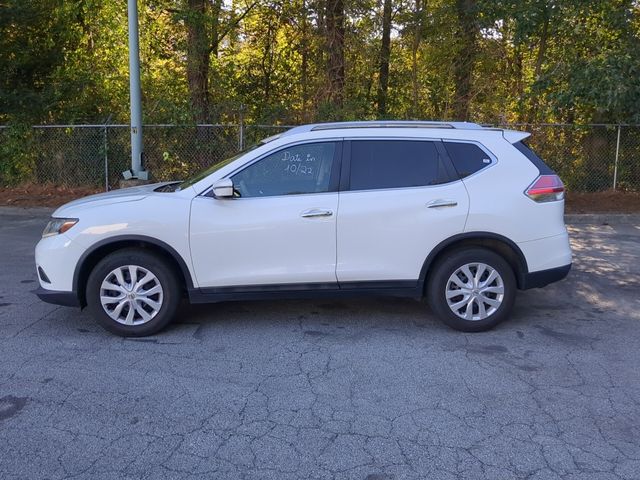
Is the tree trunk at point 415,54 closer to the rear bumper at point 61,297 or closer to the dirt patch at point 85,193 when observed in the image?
the dirt patch at point 85,193

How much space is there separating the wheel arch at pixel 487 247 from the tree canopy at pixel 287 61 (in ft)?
28.3

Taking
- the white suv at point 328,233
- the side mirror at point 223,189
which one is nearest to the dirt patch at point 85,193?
the white suv at point 328,233

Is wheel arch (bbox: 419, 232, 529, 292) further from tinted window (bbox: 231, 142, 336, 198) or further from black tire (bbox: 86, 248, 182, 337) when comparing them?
black tire (bbox: 86, 248, 182, 337)

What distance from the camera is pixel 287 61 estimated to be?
16.0 meters

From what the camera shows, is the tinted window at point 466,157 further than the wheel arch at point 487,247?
Yes

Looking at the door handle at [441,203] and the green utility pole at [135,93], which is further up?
the green utility pole at [135,93]

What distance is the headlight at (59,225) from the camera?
5.36 m

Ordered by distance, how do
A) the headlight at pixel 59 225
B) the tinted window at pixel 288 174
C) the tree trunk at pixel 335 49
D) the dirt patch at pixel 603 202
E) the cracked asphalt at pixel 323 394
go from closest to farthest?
1. the cracked asphalt at pixel 323 394
2. the headlight at pixel 59 225
3. the tinted window at pixel 288 174
4. the dirt patch at pixel 603 202
5. the tree trunk at pixel 335 49

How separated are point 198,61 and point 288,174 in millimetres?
10319

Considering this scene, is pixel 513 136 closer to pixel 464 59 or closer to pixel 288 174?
pixel 288 174

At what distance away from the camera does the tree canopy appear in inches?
550

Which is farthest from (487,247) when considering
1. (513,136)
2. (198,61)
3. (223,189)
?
(198,61)

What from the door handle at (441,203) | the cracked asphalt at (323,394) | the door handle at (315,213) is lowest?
the cracked asphalt at (323,394)

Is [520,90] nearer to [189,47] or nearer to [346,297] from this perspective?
[189,47]
